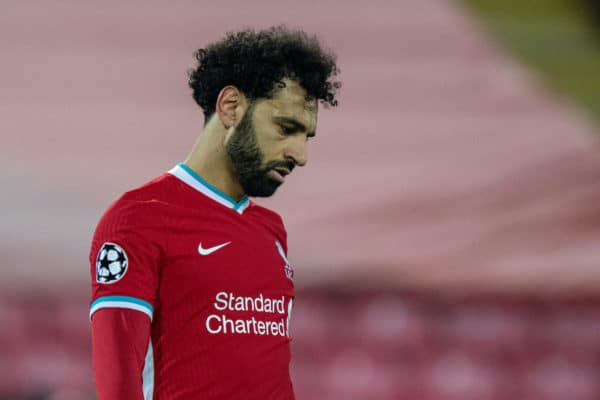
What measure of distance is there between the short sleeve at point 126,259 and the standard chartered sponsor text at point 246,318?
0.09 metres

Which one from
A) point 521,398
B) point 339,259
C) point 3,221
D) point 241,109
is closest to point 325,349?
point 339,259

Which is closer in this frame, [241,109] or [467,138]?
[241,109]

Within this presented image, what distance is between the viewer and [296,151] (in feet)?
4.83

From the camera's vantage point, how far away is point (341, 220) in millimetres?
4984

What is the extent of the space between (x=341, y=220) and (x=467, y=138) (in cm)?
79

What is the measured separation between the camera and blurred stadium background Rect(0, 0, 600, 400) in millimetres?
4938

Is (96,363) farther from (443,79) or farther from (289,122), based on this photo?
(443,79)

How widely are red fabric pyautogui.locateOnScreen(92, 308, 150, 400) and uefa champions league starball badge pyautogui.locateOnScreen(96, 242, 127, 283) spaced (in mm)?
41

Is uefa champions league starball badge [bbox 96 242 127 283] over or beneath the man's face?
beneath

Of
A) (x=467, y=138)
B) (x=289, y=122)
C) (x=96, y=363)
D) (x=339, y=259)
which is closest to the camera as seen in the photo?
(x=96, y=363)

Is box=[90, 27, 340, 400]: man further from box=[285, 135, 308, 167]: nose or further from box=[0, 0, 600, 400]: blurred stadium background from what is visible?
box=[0, 0, 600, 400]: blurred stadium background

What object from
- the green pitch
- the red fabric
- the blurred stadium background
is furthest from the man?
the green pitch

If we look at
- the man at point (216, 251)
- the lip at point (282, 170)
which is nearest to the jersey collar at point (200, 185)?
the man at point (216, 251)

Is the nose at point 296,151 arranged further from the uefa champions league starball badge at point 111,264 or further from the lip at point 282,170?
the uefa champions league starball badge at point 111,264
